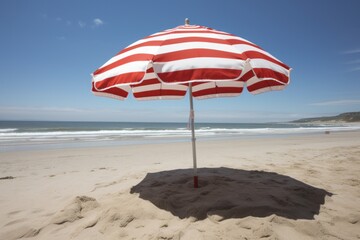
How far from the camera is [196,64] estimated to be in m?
2.11

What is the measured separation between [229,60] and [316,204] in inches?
97.9

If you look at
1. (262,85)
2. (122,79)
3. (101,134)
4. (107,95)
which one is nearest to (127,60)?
(122,79)

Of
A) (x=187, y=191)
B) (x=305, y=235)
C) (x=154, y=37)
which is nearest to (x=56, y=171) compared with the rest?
(x=187, y=191)

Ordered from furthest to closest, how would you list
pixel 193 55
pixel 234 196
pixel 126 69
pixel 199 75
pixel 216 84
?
pixel 216 84 < pixel 234 196 < pixel 126 69 < pixel 193 55 < pixel 199 75

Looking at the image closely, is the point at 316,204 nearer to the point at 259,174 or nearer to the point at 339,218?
the point at 339,218

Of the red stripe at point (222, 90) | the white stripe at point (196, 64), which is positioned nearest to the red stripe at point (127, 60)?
the white stripe at point (196, 64)

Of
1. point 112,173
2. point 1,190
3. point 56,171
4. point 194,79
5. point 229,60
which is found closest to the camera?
point 194,79

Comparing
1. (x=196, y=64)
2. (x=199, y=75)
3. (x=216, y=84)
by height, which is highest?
(x=216, y=84)

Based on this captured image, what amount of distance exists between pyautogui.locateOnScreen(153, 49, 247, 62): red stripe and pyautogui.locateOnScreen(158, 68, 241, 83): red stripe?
0.21 meters

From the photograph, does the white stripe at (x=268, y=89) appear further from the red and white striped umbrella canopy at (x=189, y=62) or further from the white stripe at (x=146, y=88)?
the white stripe at (x=146, y=88)

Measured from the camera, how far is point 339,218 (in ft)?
8.73

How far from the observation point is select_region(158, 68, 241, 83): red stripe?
2.04 meters

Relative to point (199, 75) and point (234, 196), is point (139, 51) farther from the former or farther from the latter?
point (234, 196)

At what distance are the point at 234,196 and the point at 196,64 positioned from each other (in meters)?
2.06
